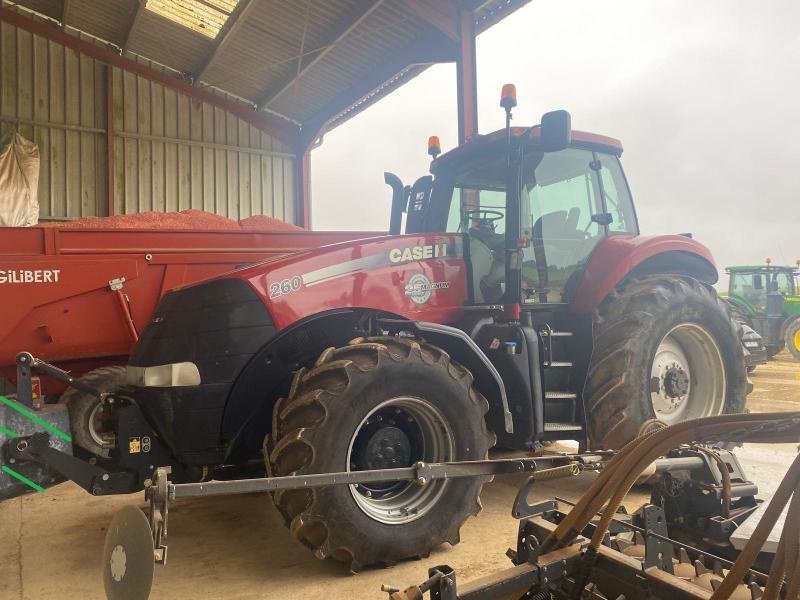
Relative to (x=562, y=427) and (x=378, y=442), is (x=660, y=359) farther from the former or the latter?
(x=378, y=442)

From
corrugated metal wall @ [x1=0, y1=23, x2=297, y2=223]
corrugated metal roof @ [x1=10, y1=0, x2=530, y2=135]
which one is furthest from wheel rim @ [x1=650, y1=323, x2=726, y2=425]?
corrugated metal wall @ [x1=0, y1=23, x2=297, y2=223]

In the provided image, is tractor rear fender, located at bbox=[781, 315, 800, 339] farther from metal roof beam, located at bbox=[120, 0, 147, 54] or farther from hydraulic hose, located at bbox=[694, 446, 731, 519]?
metal roof beam, located at bbox=[120, 0, 147, 54]

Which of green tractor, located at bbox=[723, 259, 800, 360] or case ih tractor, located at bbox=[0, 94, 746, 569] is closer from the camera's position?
case ih tractor, located at bbox=[0, 94, 746, 569]

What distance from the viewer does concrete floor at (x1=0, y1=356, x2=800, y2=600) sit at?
9.74 ft

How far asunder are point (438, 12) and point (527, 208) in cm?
647

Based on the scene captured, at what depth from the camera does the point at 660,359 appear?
4.43 m

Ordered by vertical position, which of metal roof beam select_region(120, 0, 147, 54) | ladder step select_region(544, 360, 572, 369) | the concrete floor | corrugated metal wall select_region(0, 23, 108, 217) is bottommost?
the concrete floor

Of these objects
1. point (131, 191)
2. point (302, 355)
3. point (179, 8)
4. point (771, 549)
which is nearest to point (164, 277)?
point (302, 355)

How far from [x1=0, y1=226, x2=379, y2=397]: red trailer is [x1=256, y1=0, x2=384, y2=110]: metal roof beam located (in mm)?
5915

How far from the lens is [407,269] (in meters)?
3.76

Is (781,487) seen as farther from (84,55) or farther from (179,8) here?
(84,55)

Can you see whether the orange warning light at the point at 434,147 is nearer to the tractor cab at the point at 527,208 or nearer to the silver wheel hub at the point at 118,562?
the tractor cab at the point at 527,208

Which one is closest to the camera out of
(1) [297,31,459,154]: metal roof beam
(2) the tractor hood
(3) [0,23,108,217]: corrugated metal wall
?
(2) the tractor hood

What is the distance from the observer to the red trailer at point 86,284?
4988mm
